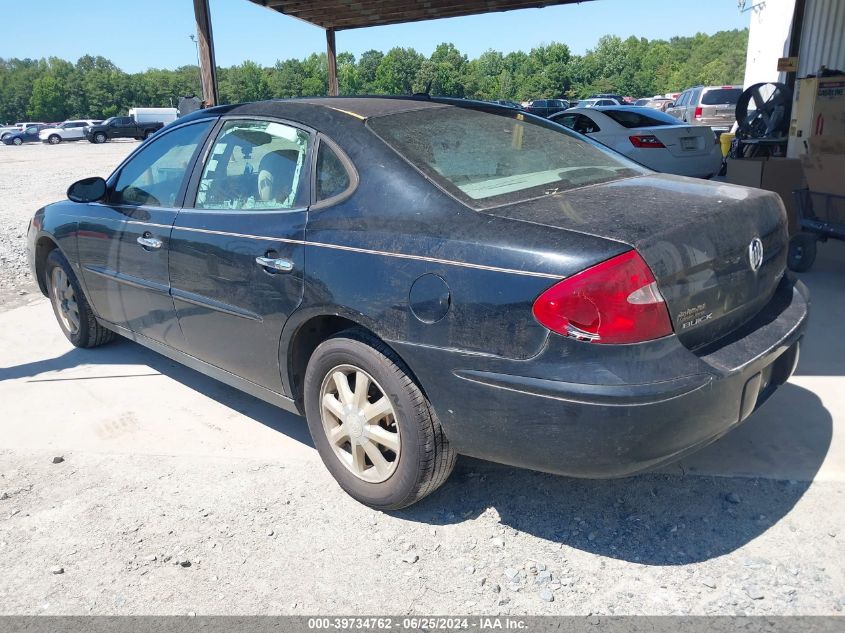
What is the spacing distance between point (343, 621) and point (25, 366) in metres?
3.65

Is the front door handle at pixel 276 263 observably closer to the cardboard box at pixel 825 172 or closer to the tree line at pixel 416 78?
the cardboard box at pixel 825 172

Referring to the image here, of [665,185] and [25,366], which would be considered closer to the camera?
[665,185]

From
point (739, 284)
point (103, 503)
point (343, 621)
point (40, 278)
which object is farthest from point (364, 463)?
point (40, 278)

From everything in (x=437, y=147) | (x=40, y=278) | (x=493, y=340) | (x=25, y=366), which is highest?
(x=437, y=147)

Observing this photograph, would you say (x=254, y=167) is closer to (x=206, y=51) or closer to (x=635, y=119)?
(x=206, y=51)

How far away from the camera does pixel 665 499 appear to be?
296 centimetres

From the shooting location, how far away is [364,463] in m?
3.00

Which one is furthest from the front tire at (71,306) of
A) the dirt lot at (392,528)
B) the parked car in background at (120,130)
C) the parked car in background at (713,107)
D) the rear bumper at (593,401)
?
the parked car in background at (120,130)

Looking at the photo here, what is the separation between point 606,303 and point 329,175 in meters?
1.37

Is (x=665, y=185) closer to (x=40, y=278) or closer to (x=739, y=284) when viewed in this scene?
(x=739, y=284)

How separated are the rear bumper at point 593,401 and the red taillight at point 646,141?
8427 millimetres

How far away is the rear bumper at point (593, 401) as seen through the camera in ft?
7.39

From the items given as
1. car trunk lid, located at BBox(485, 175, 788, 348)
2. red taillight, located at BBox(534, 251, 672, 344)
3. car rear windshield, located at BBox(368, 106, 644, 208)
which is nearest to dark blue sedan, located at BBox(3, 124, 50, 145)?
car rear windshield, located at BBox(368, 106, 644, 208)

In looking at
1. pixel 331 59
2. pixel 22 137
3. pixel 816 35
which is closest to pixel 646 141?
pixel 816 35
